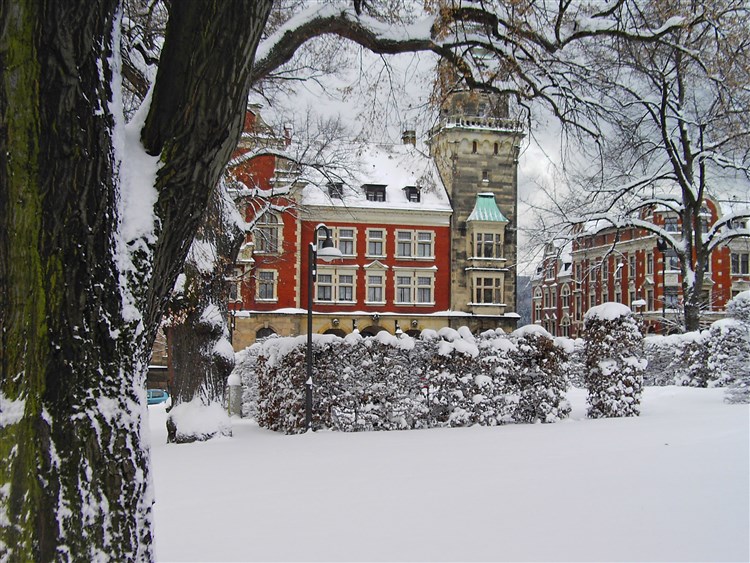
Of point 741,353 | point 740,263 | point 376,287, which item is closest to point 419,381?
point 741,353

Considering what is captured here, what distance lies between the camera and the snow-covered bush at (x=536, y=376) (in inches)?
506

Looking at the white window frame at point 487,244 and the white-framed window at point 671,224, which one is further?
the white-framed window at point 671,224

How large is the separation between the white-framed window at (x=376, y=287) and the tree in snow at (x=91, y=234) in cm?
3697

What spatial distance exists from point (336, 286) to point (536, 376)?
27.6m

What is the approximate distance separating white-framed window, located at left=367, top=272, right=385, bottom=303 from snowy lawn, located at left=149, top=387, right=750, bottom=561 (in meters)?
29.5

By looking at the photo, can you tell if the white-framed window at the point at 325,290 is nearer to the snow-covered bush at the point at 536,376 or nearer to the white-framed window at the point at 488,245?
the white-framed window at the point at 488,245

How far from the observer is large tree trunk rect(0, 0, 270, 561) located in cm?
282

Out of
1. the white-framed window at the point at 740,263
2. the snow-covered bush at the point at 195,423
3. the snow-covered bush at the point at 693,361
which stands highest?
the white-framed window at the point at 740,263

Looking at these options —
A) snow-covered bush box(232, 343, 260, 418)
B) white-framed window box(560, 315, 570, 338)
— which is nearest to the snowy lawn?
snow-covered bush box(232, 343, 260, 418)

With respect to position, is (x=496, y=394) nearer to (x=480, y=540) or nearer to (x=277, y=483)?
(x=277, y=483)

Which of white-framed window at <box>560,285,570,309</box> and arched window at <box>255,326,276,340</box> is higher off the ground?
white-framed window at <box>560,285,570,309</box>

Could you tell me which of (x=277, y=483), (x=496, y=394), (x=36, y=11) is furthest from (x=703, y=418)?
(x=36, y=11)

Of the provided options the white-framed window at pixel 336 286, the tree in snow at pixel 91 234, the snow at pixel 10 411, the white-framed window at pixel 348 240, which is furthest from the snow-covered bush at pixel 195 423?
the white-framed window at pixel 348 240

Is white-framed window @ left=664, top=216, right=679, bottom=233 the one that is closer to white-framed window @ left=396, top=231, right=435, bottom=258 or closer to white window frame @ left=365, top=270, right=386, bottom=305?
white-framed window @ left=396, top=231, right=435, bottom=258
